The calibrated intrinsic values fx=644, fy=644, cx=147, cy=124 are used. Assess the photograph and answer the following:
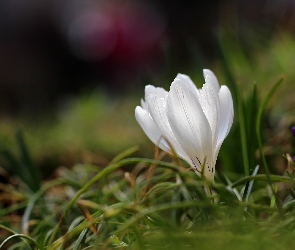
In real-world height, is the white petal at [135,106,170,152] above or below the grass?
above

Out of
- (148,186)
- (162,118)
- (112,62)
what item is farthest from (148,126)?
(112,62)

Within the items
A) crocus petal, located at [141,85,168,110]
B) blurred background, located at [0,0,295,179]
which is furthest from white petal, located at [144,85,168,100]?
blurred background, located at [0,0,295,179]

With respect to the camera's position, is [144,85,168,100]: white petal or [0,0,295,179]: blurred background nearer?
[144,85,168,100]: white petal

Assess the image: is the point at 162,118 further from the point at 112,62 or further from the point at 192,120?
the point at 112,62

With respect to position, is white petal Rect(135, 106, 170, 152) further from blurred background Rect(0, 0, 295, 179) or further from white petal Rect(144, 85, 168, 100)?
blurred background Rect(0, 0, 295, 179)

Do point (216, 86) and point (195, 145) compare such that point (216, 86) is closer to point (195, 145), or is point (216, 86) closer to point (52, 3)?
point (195, 145)

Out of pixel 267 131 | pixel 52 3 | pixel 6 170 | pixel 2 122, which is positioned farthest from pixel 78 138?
pixel 52 3

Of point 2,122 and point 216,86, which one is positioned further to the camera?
point 2,122
